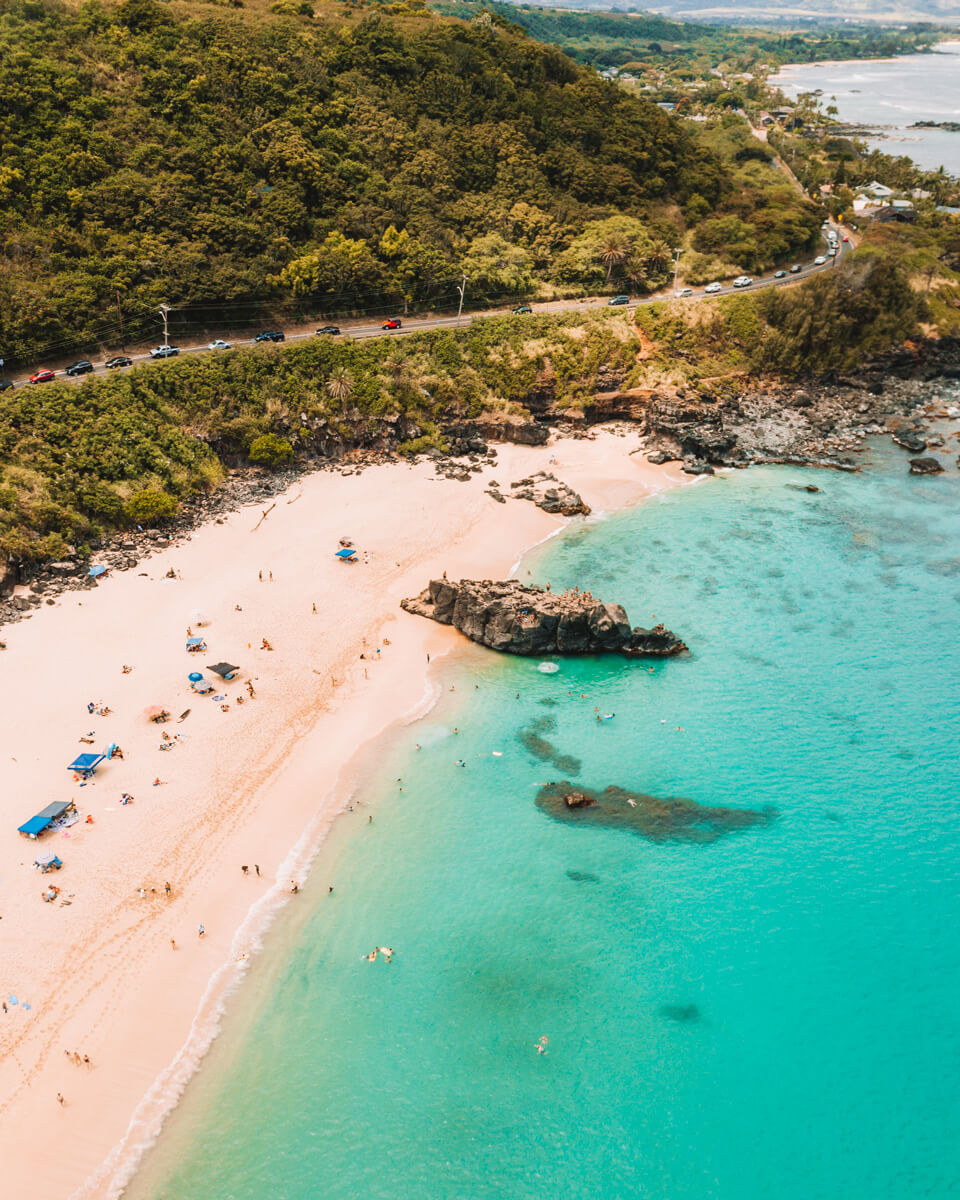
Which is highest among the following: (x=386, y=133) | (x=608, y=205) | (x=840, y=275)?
(x=386, y=133)

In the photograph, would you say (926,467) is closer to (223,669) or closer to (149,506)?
(223,669)

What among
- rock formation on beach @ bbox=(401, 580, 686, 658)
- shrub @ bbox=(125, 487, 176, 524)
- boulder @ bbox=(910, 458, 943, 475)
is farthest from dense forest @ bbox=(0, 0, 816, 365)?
rock formation on beach @ bbox=(401, 580, 686, 658)

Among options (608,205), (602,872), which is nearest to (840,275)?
(608,205)

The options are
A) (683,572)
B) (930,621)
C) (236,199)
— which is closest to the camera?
(930,621)

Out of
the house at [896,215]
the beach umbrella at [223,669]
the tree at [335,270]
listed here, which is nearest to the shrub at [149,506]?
the beach umbrella at [223,669]

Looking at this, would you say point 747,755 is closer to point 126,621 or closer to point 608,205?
point 126,621

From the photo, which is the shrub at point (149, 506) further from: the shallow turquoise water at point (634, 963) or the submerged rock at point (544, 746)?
the submerged rock at point (544, 746)

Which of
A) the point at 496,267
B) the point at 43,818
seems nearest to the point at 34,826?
the point at 43,818

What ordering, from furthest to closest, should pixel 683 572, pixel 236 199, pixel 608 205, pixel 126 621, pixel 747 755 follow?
pixel 608 205 → pixel 236 199 → pixel 683 572 → pixel 126 621 → pixel 747 755
